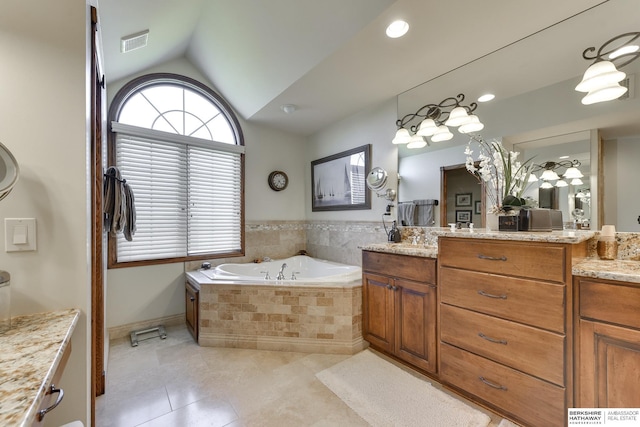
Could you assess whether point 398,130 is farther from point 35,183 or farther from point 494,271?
point 35,183

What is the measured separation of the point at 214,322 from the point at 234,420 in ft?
3.35

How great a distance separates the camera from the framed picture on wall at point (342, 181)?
3.14 meters

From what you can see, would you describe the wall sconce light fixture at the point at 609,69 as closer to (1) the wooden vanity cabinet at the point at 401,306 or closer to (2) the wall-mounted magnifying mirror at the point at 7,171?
(1) the wooden vanity cabinet at the point at 401,306

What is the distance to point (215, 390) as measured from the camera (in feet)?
6.15

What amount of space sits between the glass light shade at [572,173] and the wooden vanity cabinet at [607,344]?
0.88m

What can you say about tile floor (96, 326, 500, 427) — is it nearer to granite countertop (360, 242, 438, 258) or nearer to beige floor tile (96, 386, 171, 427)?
beige floor tile (96, 386, 171, 427)

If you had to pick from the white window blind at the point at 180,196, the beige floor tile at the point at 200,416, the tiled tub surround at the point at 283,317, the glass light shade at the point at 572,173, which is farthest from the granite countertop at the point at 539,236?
the white window blind at the point at 180,196

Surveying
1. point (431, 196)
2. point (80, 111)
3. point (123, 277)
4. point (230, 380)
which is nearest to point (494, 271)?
point (431, 196)

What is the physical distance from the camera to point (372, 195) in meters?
3.06

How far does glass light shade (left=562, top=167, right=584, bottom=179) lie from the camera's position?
1805 millimetres

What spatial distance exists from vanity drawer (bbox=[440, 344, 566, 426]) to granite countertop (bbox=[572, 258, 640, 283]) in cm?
62

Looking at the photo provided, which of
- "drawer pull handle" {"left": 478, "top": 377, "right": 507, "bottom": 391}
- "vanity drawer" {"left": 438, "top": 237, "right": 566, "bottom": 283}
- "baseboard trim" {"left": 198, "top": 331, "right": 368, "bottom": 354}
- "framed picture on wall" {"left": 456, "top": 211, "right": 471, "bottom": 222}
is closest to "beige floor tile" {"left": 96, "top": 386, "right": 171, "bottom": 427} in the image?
"baseboard trim" {"left": 198, "top": 331, "right": 368, "bottom": 354}

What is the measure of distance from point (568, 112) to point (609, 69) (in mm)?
316
